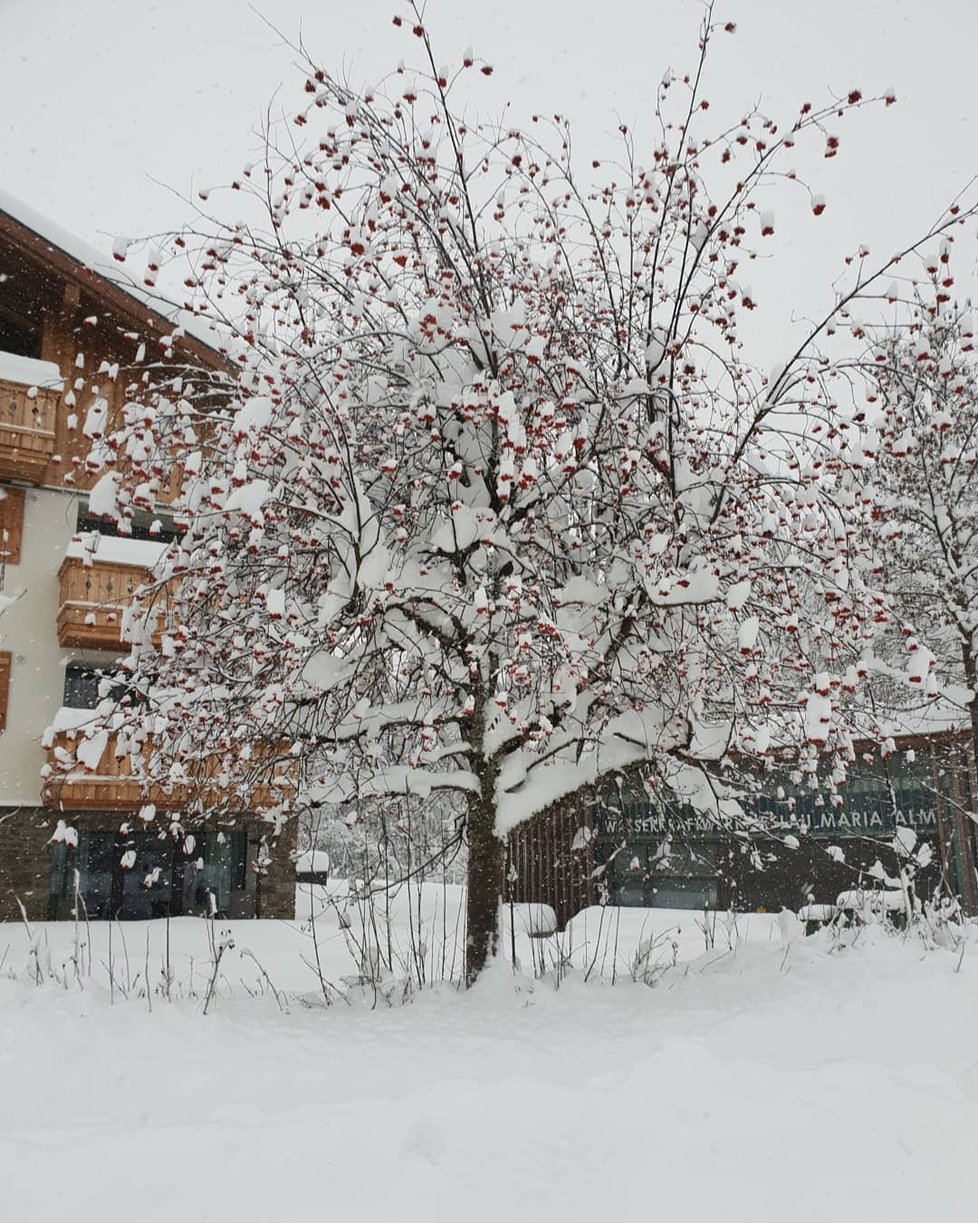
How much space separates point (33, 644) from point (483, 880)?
12172 mm

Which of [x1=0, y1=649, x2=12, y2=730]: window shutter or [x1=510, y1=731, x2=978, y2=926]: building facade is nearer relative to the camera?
[x1=510, y1=731, x2=978, y2=926]: building facade

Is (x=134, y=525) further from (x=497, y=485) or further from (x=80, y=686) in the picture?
(x=497, y=485)

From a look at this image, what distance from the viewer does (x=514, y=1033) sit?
5234 mm

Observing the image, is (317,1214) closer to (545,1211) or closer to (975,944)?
(545,1211)

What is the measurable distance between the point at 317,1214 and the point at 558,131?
20.7ft

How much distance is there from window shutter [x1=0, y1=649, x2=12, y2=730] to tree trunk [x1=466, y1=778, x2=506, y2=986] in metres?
11.6

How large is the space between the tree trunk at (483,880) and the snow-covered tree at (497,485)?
22 mm

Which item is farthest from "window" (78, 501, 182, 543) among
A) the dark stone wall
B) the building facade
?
the building facade

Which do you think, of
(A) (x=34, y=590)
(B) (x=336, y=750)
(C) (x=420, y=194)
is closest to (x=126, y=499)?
(B) (x=336, y=750)

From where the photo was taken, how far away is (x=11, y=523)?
1616 centimetres

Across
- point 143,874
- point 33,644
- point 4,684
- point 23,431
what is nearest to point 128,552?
point 33,644

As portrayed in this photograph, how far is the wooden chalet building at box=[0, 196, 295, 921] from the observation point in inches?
606

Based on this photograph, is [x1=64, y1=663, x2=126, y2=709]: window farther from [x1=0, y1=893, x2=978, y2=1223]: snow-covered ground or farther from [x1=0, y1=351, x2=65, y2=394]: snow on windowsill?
Result: [x1=0, y1=893, x2=978, y2=1223]: snow-covered ground

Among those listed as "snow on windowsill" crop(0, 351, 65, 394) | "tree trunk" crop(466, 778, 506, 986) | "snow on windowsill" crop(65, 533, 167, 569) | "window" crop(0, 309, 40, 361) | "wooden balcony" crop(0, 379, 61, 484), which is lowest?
"tree trunk" crop(466, 778, 506, 986)
